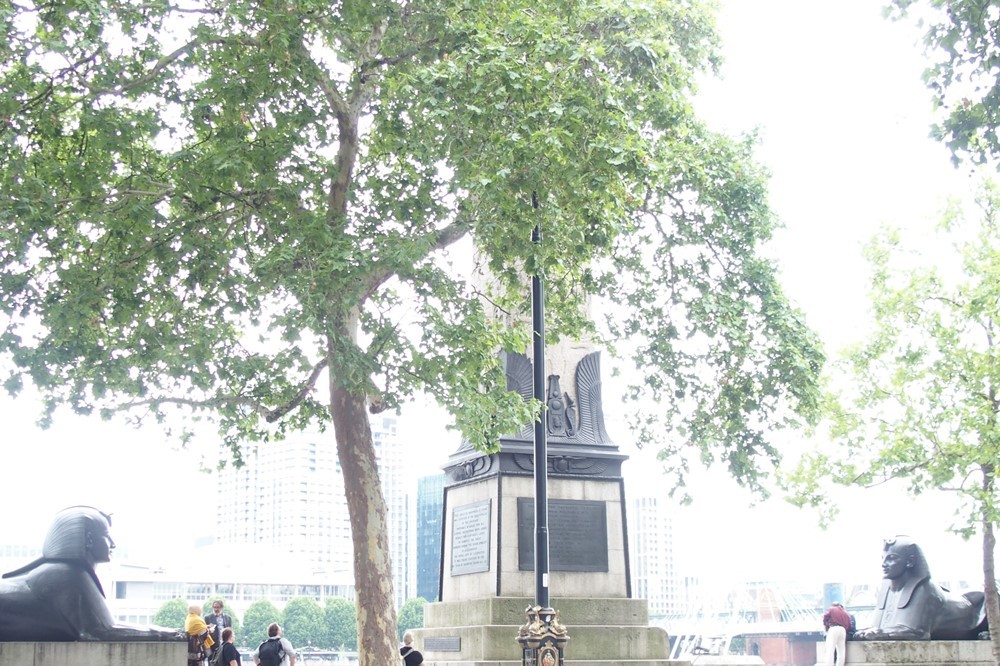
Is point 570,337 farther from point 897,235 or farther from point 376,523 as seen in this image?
point 897,235

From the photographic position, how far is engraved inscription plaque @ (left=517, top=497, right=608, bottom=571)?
16672 millimetres

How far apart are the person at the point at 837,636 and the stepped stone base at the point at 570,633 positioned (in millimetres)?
2851

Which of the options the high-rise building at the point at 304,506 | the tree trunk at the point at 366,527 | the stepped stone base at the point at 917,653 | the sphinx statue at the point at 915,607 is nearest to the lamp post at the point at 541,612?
the tree trunk at the point at 366,527

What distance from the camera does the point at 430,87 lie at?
44.8ft

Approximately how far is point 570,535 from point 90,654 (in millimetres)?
6694

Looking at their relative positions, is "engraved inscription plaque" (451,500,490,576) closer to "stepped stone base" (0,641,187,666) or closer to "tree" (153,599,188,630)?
"stepped stone base" (0,641,187,666)

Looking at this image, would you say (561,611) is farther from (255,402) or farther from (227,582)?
(227,582)

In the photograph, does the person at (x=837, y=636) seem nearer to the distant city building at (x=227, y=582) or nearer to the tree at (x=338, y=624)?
the tree at (x=338, y=624)

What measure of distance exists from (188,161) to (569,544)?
7.55m

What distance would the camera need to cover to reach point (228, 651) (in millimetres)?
15734

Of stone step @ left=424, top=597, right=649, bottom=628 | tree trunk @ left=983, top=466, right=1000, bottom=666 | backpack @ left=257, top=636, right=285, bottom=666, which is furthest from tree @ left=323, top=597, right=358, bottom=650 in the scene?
backpack @ left=257, top=636, right=285, bottom=666

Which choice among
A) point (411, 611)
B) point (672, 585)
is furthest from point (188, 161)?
point (672, 585)

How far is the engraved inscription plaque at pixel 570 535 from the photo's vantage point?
54.7 feet

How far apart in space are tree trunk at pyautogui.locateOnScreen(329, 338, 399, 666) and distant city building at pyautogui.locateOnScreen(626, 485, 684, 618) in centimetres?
11660
